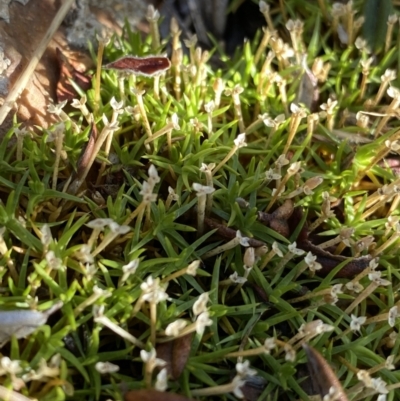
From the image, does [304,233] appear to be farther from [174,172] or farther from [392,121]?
[392,121]

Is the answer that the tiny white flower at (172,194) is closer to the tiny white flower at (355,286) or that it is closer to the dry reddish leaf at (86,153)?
the dry reddish leaf at (86,153)

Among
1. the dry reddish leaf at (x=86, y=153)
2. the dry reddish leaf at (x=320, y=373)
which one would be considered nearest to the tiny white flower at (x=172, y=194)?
the dry reddish leaf at (x=86, y=153)

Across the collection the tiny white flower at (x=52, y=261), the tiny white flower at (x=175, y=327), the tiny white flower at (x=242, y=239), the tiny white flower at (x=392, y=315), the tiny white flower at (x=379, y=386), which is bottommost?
the tiny white flower at (x=379, y=386)

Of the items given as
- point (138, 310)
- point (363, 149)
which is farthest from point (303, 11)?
point (138, 310)

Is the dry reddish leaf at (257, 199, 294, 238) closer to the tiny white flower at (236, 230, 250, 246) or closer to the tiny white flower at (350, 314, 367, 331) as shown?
the tiny white flower at (236, 230, 250, 246)

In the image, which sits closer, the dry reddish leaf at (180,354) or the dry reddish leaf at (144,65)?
the dry reddish leaf at (180,354)
